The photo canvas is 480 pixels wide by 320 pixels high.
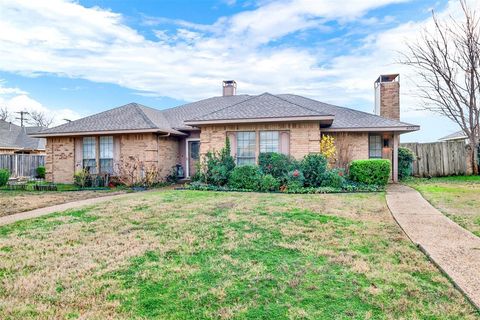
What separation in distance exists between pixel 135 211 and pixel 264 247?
13.8ft

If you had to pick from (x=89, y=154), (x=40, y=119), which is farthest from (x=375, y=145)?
(x=40, y=119)

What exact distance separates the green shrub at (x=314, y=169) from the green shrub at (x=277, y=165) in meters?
0.49

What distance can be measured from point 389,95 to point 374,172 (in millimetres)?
7150

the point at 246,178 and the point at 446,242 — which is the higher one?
the point at 246,178

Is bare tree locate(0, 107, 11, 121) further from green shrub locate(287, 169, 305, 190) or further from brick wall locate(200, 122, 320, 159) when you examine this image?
green shrub locate(287, 169, 305, 190)

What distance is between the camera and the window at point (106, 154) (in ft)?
50.2

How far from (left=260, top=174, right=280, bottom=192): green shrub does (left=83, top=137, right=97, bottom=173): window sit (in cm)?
905

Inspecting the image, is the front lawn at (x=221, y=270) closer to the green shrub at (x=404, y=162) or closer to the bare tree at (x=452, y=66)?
the green shrub at (x=404, y=162)

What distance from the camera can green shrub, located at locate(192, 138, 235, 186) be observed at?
1273 cm

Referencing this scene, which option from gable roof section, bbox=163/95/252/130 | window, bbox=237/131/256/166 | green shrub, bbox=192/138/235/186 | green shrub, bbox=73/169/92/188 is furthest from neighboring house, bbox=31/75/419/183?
green shrub, bbox=73/169/92/188

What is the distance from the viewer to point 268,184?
38.1ft

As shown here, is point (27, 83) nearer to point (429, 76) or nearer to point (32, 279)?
point (32, 279)

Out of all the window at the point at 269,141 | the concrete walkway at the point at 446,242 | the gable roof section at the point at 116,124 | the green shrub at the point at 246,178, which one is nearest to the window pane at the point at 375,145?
the window at the point at 269,141

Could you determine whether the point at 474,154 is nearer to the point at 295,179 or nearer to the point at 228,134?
the point at 295,179
